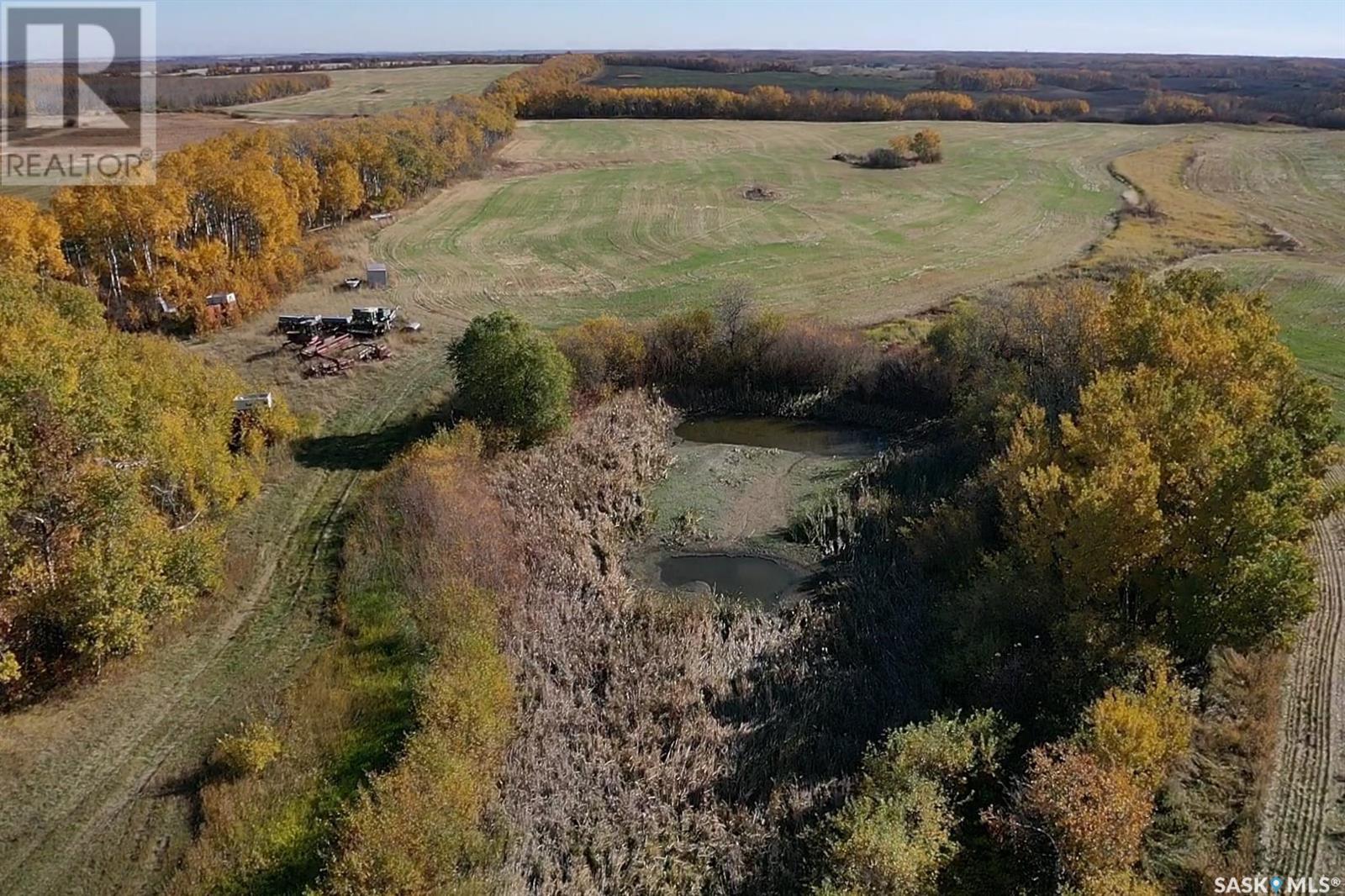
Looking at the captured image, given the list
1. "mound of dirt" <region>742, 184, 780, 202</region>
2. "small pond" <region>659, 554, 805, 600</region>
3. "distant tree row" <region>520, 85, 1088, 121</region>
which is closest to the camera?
"small pond" <region>659, 554, 805, 600</region>

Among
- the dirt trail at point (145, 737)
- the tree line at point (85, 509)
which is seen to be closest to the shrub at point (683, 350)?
the dirt trail at point (145, 737)

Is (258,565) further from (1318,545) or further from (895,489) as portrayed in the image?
(1318,545)

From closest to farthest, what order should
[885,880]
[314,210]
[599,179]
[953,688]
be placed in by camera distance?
1. [885,880]
2. [953,688]
3. [314,210]
4. [599,179]

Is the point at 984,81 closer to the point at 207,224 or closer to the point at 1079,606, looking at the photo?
the point at 207,224

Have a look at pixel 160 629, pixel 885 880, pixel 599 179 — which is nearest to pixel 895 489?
pixel 885 880

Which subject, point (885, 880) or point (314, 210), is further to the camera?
point (314, 210)

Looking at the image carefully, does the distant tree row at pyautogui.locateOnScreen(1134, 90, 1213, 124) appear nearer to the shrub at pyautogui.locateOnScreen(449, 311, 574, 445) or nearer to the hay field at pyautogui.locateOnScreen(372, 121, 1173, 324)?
the hay field at pyautogui.locateOnScreen(372, 121, 1173, 324)

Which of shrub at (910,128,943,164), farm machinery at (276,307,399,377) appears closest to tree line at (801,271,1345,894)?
farm machinery at (276,307,399,377)

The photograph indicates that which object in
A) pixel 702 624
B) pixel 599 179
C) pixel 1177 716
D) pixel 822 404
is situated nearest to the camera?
pixel 1177 716
